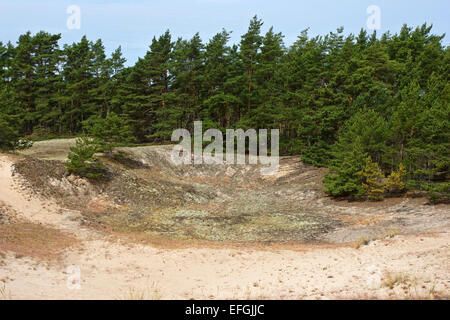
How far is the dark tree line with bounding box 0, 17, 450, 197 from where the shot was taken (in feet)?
72.0

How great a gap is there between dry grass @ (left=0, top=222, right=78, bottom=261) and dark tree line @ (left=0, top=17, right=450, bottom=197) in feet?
39.4

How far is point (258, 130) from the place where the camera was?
38.5 m

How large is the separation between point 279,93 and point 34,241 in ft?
110

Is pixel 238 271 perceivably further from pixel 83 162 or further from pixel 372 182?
pixel 83 162

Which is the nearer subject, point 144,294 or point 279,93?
point 144,294

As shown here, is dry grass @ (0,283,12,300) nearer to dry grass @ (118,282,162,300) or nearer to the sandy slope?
the sandy slope

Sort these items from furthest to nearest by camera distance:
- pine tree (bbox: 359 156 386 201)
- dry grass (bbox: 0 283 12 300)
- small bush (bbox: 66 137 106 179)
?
1. pine tree (bbox: 359 156 386 201)
2. small bush (bbox: 66 137 106 179)
3. dry grass (bbox: 0 283 12 300)

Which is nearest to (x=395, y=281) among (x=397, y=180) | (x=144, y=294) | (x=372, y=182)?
(x=144, y=294)

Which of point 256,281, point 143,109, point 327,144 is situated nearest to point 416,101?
point 327,144

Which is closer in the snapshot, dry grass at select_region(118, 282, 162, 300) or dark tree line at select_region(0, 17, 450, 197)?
dry grass at select_region(118, 282, 162, 300)

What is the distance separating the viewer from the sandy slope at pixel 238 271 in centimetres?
806

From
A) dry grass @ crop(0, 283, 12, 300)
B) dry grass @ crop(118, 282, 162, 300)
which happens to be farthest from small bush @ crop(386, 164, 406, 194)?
dry grass @ crop(0, 283, 12, 300)

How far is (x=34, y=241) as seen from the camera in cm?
1246

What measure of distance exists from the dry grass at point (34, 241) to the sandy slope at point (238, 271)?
1.76ft
